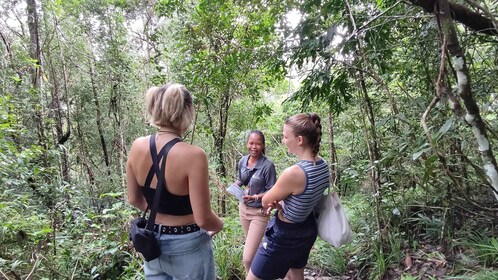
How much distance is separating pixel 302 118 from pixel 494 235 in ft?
7.24

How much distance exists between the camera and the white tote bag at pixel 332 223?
2242 millimetres

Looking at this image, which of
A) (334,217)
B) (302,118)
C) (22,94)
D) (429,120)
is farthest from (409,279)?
(22,94)

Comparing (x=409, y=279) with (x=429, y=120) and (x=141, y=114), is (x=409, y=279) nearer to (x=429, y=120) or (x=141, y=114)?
(x=429, y=120)

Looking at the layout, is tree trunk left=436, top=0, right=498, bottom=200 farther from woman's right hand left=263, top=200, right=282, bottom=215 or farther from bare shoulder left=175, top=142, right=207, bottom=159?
bare shoulder left=175, top=142, right=207, bottom=159

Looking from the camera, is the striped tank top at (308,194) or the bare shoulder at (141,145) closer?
the bare shoulder at (141,145)

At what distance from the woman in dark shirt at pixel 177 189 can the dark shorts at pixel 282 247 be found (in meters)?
0.57

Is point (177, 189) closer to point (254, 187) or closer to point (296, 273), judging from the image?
point (296, 273)

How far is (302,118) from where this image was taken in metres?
2.19

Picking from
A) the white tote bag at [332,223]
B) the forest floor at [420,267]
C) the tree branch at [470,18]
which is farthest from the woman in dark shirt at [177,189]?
the forest floor at [420,267]

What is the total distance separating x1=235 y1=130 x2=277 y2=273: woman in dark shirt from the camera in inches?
125

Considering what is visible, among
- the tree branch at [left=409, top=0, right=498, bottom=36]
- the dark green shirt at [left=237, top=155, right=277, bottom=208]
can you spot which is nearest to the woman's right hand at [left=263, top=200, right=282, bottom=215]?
the dark green shirt at [left=237, top=155, right=277, bottom=208]

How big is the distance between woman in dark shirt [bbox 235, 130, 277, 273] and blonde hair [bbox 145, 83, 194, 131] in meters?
1.58

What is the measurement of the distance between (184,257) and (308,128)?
3.73 feet

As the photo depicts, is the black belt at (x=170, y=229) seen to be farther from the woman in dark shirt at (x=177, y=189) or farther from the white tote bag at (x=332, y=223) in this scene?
the white tote bag at (x=332, y=223)
